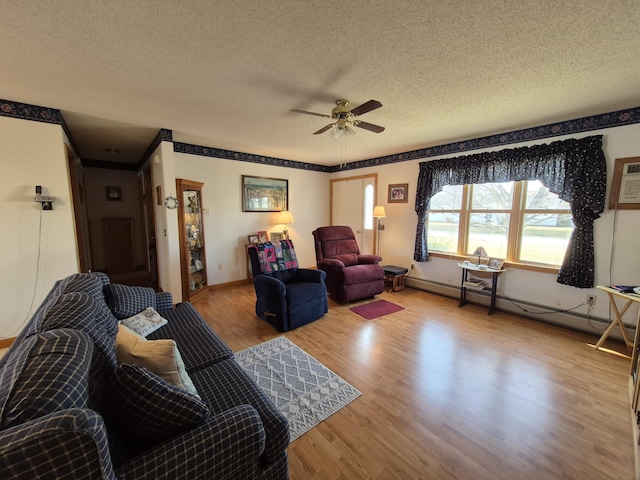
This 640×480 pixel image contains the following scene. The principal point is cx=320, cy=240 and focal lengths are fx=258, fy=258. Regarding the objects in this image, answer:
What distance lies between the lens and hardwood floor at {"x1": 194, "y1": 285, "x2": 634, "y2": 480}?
145cm

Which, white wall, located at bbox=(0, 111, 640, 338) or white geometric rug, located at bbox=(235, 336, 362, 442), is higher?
white wall, located at bbox=(0, 111, 640, 338)

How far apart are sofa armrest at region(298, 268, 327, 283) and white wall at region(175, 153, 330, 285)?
1.81 m

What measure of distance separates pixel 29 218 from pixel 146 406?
9.74 ft

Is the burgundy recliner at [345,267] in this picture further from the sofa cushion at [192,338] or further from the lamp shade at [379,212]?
the sofa cushion at [192,338]

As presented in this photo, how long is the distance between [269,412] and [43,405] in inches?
32.7

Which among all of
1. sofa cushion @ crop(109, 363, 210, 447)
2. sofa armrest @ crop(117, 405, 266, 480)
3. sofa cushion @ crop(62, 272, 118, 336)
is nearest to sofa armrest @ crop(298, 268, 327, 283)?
sofa cushion @ crop(62, 272, 118, 336)

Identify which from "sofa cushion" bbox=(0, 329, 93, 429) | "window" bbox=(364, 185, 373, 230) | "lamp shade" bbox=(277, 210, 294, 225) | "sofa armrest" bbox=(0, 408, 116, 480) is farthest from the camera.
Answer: "window" bbox=(364, 185, 373, 230)

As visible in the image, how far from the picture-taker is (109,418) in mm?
1017

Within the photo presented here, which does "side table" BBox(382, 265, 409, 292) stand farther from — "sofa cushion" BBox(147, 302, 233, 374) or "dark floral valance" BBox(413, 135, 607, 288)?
"sofa cushion" BBox(147, 302, 233, 374)

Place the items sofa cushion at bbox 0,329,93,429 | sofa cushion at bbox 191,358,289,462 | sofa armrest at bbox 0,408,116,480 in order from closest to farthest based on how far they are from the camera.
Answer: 1. sofa armrest at bbox 0,408,116,480
2. sofa cushion at bbox 0,329,93,429
3. sofa cushion at bbox 191,358,289,462

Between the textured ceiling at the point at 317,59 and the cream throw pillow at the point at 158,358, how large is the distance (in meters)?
1.69

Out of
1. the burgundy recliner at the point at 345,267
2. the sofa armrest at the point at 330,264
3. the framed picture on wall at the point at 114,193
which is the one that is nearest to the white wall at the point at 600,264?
the burgundy recliner at the point at 345,267

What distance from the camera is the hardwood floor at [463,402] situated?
1.45 meters

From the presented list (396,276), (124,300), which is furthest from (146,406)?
(396,276)
